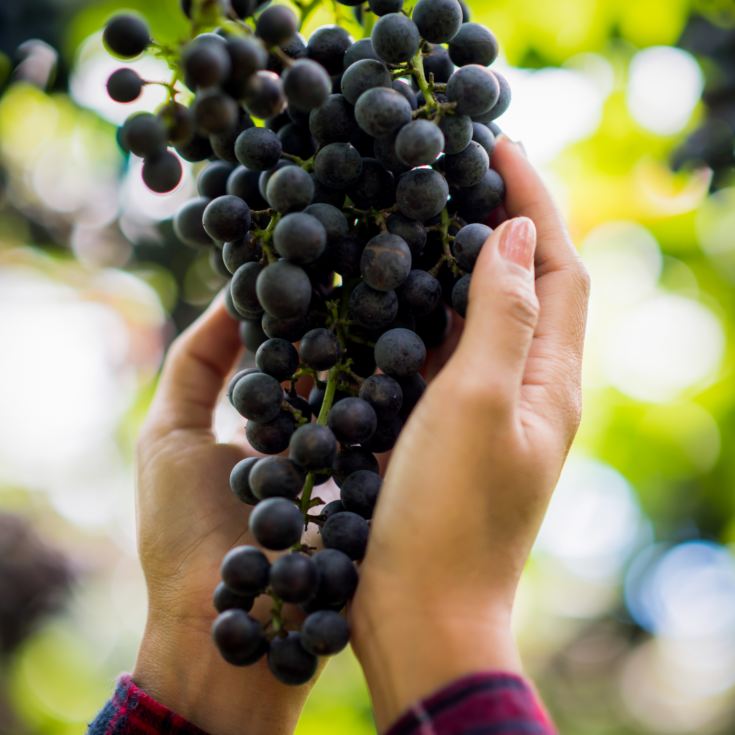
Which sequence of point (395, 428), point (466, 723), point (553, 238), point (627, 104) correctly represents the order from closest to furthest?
1. point (466, 723)
2. point (395, 428)
3. point (553, 238)
4. point (627, 104)

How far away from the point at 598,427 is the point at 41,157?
10.9ft

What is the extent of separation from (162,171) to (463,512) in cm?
66

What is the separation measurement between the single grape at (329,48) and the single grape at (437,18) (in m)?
0.13

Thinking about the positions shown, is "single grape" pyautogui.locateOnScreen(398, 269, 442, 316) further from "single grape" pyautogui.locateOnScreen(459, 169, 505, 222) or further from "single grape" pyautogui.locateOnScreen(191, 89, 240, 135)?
"single grape" pyautogui.locateOnScreen(191, 89, 240, 135)

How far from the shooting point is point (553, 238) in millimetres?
1304

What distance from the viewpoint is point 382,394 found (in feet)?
3.57

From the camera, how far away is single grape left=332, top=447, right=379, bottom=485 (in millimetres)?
1124

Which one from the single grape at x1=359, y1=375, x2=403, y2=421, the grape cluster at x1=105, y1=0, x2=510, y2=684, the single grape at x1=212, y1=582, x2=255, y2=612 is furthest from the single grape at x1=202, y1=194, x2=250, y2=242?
the single grape at x1=212, y1=582, x2=255, y2=612

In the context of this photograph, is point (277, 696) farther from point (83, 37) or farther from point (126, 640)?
point (126, 640)

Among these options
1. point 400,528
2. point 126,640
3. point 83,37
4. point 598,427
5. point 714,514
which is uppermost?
point 714,514

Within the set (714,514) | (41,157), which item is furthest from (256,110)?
(714,514)

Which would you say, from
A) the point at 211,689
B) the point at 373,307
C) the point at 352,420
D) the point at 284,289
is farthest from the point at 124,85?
the point at 211,689

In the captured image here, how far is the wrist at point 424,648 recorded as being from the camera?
0.97 m

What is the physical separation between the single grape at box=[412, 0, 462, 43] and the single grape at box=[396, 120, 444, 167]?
7.7 inches
